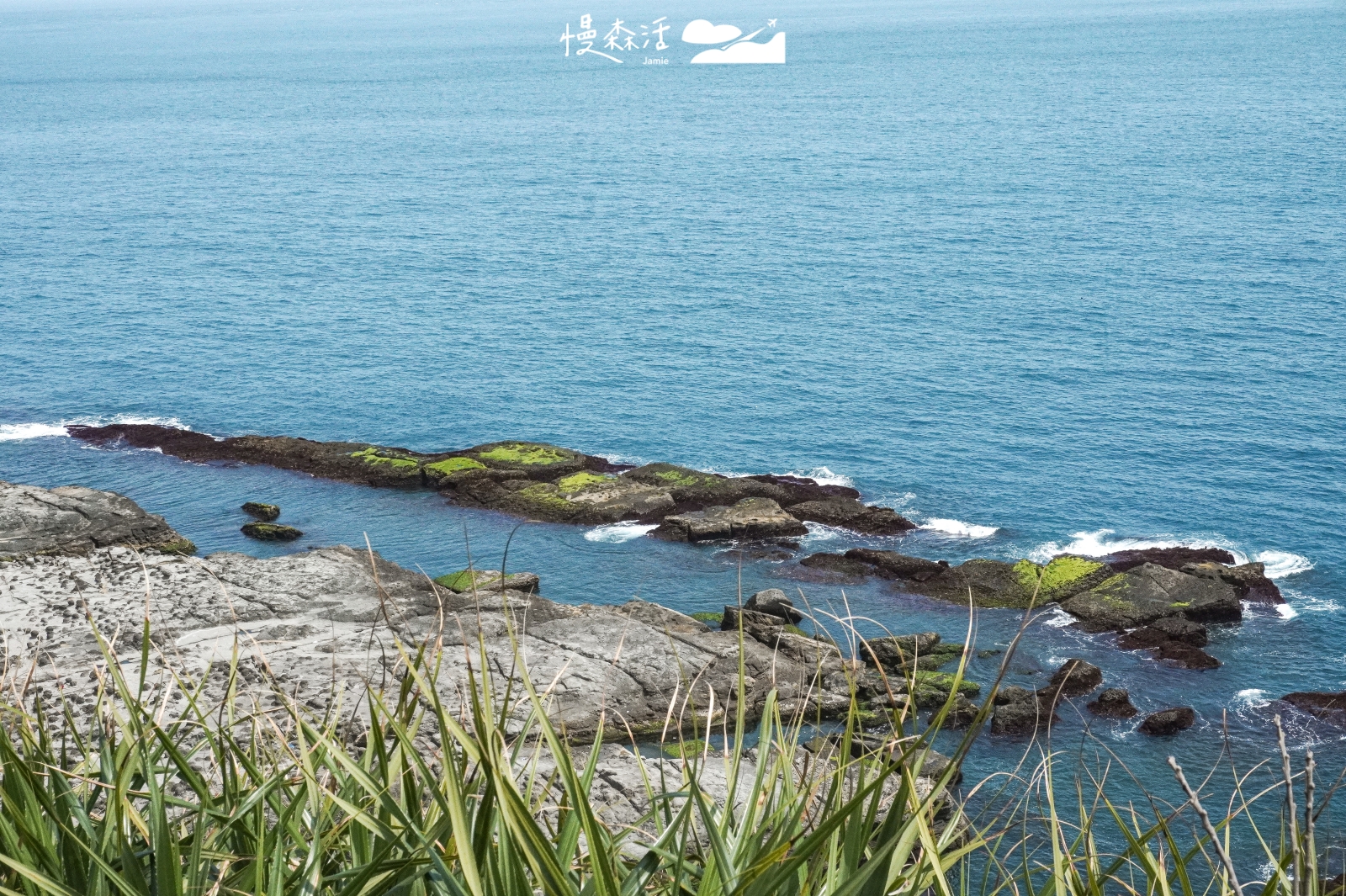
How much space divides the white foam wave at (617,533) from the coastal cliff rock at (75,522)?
17.2 meters

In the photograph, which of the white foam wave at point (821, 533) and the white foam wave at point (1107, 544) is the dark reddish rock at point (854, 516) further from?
the white foam wave at point (1107, 544)

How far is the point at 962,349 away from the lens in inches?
3226

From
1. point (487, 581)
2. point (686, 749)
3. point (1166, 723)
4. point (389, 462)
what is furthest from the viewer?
point (389, 462)

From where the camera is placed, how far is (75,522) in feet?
171

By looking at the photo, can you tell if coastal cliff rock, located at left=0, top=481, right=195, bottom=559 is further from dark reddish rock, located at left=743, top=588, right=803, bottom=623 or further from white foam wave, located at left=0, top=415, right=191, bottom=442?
dark reddish rock, located at left=743, top=588, right=803, bottom=623

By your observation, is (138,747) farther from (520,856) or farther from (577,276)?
(577,276)

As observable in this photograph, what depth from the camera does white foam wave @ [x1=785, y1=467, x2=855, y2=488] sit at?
2467 inches

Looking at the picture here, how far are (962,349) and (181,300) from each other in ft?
195

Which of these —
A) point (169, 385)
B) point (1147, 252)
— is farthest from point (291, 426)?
point (1147, 252)

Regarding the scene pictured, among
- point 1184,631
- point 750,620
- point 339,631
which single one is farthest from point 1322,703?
point 339,631

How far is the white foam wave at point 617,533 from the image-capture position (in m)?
56.5

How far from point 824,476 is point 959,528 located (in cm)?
848

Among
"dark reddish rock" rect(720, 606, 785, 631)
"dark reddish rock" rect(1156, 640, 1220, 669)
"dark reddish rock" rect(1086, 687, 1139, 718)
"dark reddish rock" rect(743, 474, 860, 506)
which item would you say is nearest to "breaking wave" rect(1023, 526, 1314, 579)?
"dark reddish rock" rect(1156, 640, 1220, 669)

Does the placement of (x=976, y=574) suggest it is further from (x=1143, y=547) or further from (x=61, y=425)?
(x=61, y=425)
